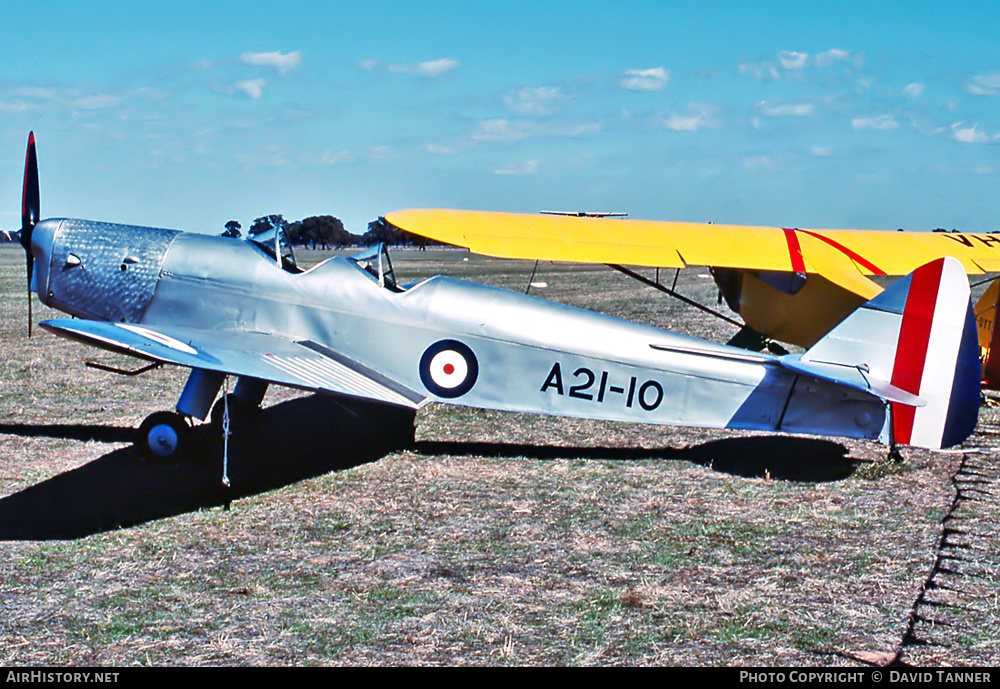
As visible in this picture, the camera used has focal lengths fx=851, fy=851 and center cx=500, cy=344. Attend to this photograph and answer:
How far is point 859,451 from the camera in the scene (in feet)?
26.0

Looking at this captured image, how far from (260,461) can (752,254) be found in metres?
6.02

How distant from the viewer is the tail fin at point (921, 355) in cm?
656

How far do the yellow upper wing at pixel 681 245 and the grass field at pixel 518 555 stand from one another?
2.07 metres

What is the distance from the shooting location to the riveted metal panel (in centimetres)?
750

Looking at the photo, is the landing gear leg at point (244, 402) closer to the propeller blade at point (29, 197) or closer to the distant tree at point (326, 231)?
the propeller blade at point (29, 197)

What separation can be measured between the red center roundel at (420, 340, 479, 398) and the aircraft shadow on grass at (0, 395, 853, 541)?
32.9 inches

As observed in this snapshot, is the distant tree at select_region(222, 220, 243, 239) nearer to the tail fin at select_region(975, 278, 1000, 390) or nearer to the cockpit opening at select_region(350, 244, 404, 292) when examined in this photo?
the cockpit opening at select_region(350, 244, 404, 292)

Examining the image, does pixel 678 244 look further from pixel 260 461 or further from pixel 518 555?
pixel 518 555

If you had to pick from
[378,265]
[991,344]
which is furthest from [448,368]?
[991,344]

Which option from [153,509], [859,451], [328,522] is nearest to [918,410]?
[859,451]

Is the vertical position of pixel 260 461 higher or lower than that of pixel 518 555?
lower

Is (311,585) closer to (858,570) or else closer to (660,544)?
(660,544)

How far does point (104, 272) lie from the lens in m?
7.52
